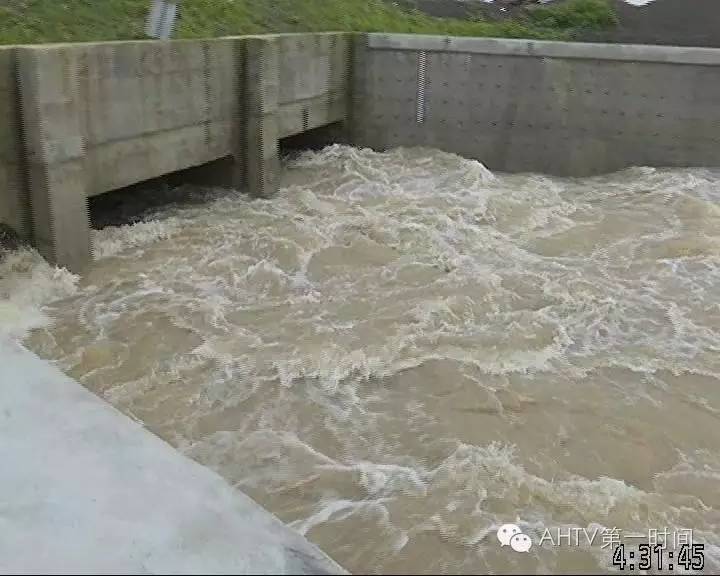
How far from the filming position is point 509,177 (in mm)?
11664

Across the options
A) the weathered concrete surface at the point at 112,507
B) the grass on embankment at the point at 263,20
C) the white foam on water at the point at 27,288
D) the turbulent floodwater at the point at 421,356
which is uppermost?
the grass on embankment at the point at 263,20

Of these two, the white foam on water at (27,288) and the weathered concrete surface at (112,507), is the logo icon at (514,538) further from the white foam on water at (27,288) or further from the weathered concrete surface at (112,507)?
the white foam on water at (27,288)

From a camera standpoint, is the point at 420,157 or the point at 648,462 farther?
the point at 420,157

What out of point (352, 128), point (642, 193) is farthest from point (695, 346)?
point (352, 128)

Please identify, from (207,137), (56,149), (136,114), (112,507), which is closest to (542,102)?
(207,137)

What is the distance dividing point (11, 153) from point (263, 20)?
5955 mm

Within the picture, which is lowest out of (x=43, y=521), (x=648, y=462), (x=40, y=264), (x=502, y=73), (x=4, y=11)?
(x=648, y=462)

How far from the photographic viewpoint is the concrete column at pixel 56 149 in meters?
6.80

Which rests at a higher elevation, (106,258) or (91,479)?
(91,479)

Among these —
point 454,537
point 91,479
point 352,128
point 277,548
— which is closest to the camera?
point 277,548

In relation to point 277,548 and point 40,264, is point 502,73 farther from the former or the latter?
point 277,548

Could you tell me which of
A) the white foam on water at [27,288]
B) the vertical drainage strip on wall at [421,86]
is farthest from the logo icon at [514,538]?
the vertical drainage strip on wall at [421,86]

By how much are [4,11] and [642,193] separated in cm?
856

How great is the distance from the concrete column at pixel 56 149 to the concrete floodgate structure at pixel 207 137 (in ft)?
0.06
